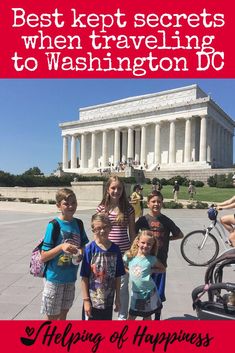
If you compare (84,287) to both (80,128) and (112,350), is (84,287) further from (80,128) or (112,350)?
(80,128)

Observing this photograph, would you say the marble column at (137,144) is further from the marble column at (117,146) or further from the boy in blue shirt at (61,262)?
the boy in blue shirt at (61,262)

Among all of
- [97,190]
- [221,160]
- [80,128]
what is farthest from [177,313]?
[80,128]

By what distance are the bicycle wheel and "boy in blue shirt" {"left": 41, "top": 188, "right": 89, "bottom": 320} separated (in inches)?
185

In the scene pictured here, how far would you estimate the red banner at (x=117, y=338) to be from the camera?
341 cm

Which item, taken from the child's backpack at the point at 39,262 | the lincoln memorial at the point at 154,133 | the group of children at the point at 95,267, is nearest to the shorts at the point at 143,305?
the group of children at the point at 95,267

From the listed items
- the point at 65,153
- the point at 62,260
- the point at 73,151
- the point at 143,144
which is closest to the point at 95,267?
the point at 62,260

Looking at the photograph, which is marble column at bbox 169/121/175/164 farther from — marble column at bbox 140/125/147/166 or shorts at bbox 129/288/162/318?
shorts at bbox 129/288/162/318

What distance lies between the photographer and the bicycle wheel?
7898 millimetres

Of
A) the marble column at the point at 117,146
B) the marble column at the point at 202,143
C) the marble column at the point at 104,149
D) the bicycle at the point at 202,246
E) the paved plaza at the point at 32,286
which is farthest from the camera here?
the marble column at the point at 104,149

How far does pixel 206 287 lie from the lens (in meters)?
3.65

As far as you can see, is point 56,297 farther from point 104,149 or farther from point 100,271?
point 104,149

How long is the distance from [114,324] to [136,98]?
249 ft

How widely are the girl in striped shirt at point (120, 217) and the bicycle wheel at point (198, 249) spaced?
12.9ft

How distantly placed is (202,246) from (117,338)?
15.5 ft
